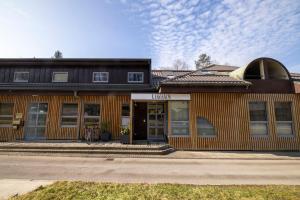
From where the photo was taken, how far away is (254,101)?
14.0 m

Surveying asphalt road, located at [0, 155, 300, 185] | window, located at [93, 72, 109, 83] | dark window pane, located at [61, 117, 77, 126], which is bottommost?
asphalt road, located at [0, 155, 300, 185]

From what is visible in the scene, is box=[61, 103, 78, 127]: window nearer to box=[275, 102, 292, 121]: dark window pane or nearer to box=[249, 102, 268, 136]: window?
box=[249, 102, 268, 136]: window

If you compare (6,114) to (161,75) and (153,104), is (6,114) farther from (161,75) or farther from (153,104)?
(161,75)

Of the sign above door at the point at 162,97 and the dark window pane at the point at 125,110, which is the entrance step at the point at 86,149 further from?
the dark window pane at the point at 125,110

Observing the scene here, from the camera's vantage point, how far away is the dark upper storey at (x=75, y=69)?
58.6 feet

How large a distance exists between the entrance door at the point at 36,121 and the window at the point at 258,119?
1552 centimetres

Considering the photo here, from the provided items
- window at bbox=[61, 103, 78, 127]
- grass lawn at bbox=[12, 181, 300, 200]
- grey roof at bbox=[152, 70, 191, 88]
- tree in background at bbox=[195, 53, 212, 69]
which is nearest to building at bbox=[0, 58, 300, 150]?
window at bbox=[61, 103, 78, 127]

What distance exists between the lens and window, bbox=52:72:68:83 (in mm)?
18141

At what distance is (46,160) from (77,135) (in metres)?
5.02

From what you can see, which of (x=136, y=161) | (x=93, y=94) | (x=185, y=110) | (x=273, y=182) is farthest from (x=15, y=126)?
(x=273, y=182)

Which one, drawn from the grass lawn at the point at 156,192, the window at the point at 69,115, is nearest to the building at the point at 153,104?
the window at the point at 69,115

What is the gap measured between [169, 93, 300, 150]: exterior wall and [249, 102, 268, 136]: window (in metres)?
0.29

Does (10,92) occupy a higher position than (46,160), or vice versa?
(10,92)

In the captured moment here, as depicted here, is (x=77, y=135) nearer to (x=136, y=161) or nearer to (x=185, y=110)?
(x=136, y=161)
